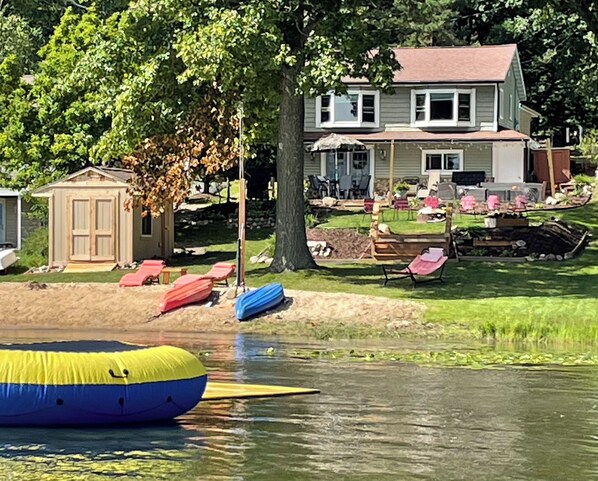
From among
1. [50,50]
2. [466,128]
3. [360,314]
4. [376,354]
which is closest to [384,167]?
[466,128]

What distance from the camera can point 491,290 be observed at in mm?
29375

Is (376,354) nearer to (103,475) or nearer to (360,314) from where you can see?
(360,314)

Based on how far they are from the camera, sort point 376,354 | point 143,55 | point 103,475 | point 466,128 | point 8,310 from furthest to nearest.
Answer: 1. point 466,128
2. point 143,55
3. point 8,310
4. point 376,354
5. point 103,475

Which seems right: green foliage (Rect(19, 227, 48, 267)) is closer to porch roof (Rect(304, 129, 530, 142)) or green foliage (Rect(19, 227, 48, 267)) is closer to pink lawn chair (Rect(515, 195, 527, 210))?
pink lawn chair (Rect(515, 195, 527, 210))

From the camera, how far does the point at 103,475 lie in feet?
39.6

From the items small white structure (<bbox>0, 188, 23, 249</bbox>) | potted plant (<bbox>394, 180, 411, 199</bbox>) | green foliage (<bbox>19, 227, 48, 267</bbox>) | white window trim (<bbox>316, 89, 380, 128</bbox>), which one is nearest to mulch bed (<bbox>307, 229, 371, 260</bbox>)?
green foliage (<bbox>19, 227, 48, 267</bbox>)

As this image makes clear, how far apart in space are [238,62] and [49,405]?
1685 cm

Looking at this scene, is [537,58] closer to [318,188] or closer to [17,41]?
[318,188]

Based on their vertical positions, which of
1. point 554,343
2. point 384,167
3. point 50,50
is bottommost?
point 554,343

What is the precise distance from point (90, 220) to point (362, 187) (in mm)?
19182

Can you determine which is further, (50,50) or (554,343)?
(50,50)

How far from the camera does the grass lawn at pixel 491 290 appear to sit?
2552 centimetres

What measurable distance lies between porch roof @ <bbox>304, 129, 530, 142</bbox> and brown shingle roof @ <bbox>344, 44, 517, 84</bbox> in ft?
7.70

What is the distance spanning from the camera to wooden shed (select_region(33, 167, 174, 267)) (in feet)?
118
